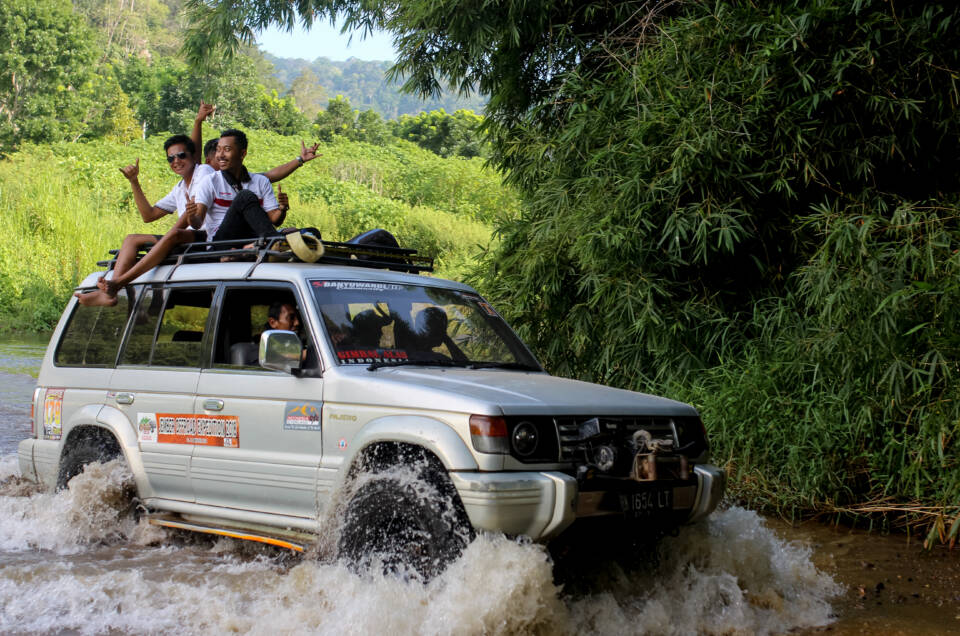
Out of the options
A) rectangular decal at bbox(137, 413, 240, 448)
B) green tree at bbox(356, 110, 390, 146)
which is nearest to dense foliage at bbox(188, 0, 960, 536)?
rectangular decal at bbox(137, 413, 240, 448)

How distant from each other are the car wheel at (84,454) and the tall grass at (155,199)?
10764mm

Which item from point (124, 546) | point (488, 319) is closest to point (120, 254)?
point (124, 546)

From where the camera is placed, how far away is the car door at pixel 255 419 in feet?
16.4

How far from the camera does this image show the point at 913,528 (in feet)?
21.6

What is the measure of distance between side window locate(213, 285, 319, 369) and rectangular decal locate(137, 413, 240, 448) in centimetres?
33

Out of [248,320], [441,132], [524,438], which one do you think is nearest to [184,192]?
[248,320]

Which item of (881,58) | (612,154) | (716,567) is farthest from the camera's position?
(612,154)

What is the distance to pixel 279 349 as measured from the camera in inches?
194

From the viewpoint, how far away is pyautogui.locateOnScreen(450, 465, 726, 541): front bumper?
4164 millimetres

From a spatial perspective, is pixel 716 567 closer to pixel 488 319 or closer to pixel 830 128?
pixel 488 319

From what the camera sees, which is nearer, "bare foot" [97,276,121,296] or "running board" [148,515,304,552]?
"running board" [148,515,304,552]

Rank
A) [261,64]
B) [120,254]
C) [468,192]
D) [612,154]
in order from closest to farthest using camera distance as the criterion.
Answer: [120,254], [612,154], [468,192], [261,64]

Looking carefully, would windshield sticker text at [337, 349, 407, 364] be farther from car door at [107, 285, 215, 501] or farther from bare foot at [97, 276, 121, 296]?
bare foot at [97, 276, 121, 296]

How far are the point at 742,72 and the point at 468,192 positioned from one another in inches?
1083
